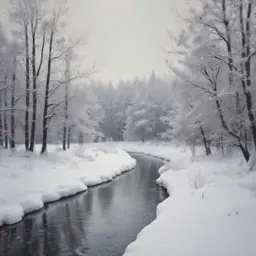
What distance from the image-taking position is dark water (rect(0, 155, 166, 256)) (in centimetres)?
887

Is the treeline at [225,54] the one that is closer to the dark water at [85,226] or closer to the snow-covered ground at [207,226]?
the snow-covered ground at [207,226]

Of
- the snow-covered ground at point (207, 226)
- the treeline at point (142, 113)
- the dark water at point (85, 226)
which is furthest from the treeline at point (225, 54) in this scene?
the treeline at point (142, 113)

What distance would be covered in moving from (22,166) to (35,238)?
800cm

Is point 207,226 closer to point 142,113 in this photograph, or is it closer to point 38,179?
point 38,179

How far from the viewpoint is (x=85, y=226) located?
11.1 meters

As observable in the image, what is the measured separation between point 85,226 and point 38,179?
20.4 feet

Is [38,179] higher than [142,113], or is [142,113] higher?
[142,113]

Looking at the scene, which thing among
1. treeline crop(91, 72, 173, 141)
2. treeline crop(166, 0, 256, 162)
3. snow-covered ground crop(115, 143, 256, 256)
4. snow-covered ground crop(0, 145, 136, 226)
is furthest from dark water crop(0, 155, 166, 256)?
treeline crop(91, 72, 173, 141)

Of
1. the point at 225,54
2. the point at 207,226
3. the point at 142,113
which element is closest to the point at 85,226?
the point at 207,226

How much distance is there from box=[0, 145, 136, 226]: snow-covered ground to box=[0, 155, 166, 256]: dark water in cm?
62

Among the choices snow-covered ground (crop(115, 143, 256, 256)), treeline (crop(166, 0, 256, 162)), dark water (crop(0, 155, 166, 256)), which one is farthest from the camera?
treeline (crop(166, 0, 256, 162))

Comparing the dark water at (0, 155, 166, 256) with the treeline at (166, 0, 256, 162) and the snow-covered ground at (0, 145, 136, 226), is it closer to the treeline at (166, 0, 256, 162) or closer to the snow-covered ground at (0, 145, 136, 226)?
the snow-covered ground at (0, 145, 136, 226)

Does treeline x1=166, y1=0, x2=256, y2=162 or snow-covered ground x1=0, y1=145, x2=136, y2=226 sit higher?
treeline x1=166, y1=0, x2=256, y2=162

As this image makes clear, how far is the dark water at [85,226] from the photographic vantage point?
8.87 m
